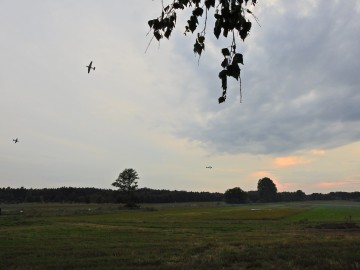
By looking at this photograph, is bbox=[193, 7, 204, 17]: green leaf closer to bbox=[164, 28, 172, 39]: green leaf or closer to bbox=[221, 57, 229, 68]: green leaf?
bbox=[164, 28, 172, 39]: green leaf

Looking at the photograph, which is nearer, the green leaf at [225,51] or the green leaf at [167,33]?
the green leaf at [225,51]

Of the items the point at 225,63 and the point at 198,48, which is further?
the point at 198,48

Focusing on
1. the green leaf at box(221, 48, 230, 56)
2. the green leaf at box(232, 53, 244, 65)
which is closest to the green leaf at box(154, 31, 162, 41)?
the green leaf at box(221, 48, 230, 56)

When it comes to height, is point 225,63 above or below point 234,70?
above

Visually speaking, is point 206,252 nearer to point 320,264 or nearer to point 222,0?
point 320,264

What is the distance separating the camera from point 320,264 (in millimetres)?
16891

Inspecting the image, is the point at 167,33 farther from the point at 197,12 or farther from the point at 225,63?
the point at 225,63

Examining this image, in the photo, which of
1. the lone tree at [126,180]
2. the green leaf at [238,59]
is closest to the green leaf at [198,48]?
the green leaf at [238,59]

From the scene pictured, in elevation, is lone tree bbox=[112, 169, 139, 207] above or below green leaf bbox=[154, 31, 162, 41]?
above

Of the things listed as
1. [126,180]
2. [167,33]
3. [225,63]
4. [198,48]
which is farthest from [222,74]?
[126,180]

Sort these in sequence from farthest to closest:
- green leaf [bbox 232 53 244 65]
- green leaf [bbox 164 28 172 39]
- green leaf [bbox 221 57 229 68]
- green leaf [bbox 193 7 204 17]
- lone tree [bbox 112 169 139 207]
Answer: lone tree [bbox 112 169 139 207] → green leaf [bbox 164 28 172 39] → green leaf [bbox 193 7 204 17] → green leaf [bbox 221 57 229 68] → green leaf [bbox 232 53 244 65]

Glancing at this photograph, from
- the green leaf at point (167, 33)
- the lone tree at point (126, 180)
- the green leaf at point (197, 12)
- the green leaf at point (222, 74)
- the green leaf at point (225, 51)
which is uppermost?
the lone tree at point (126, 180)

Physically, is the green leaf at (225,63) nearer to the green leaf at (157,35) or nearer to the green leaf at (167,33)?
the green leaf at (167,33)

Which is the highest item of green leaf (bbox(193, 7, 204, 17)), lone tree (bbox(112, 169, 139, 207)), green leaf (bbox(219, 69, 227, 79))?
lone tree (bbox(112, 169, 139, 207))
